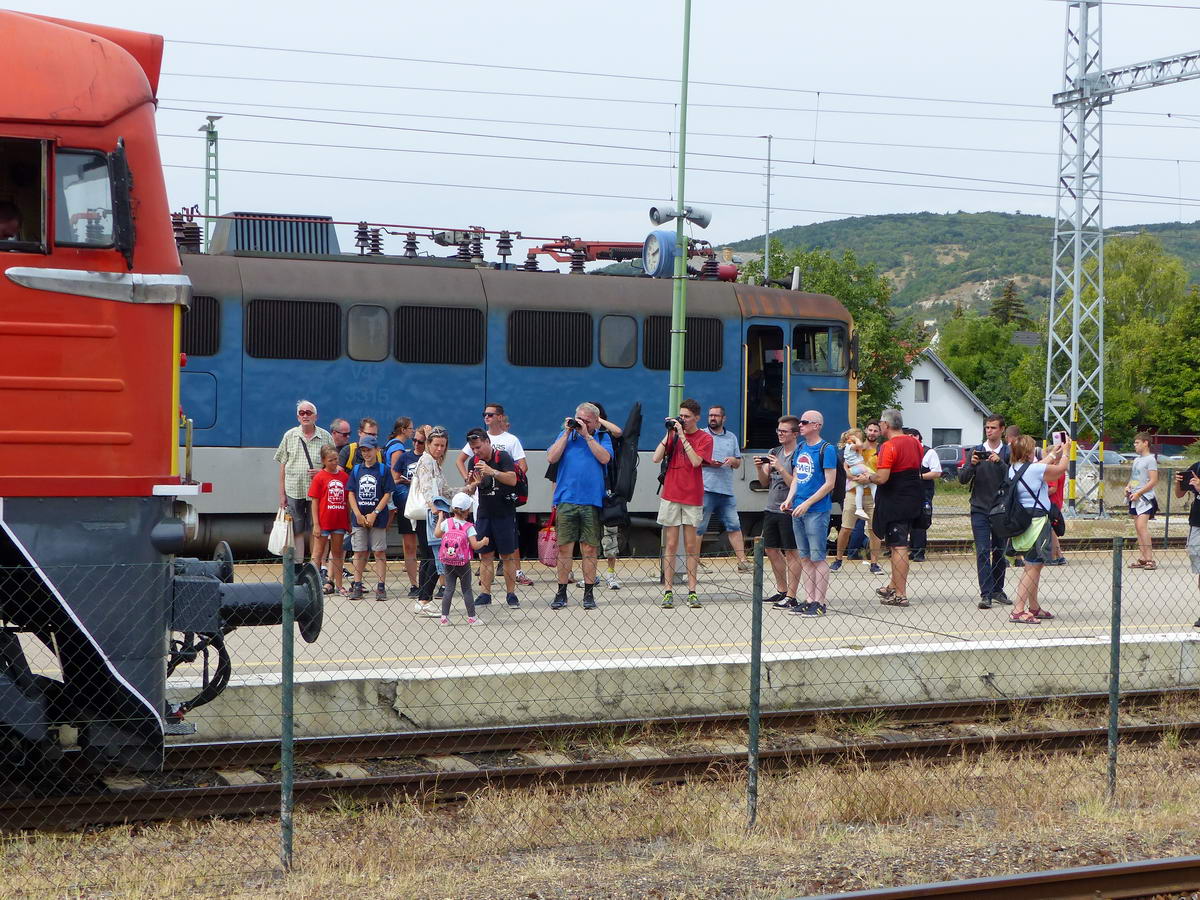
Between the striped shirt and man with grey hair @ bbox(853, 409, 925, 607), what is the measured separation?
5.17 m

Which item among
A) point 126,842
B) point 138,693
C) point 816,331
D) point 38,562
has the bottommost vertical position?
point 126,842

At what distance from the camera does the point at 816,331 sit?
58.1 ft

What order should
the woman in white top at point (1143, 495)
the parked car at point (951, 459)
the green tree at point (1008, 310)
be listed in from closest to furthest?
the woman in white top at point (1143, 495) < the parked car at point (951, 459) < the green tree at point (1008, 310)

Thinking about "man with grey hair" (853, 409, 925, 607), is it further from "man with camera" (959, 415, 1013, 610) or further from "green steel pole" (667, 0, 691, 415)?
"green steel pole" (667, 0, 691, 415)

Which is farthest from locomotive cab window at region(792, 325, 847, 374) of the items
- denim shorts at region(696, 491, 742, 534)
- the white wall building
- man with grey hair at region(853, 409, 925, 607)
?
the white wall building

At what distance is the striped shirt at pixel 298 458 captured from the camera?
12742 millimetres

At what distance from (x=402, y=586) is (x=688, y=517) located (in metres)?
3.07

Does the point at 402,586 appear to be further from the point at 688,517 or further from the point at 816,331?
the point at 816,331

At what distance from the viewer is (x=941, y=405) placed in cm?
7594

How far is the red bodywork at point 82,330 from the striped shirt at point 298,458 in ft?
19.8

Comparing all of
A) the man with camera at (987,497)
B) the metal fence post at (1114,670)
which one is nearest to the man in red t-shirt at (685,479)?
the man with camera at (987,497)

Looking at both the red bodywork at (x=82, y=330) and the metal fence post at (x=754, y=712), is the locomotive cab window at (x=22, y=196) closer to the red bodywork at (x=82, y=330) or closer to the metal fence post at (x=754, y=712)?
the red bodywork at (x=82, y=330)

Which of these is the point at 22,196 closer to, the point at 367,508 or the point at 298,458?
the point at 367,508

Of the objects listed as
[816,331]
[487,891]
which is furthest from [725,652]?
[816,331]
